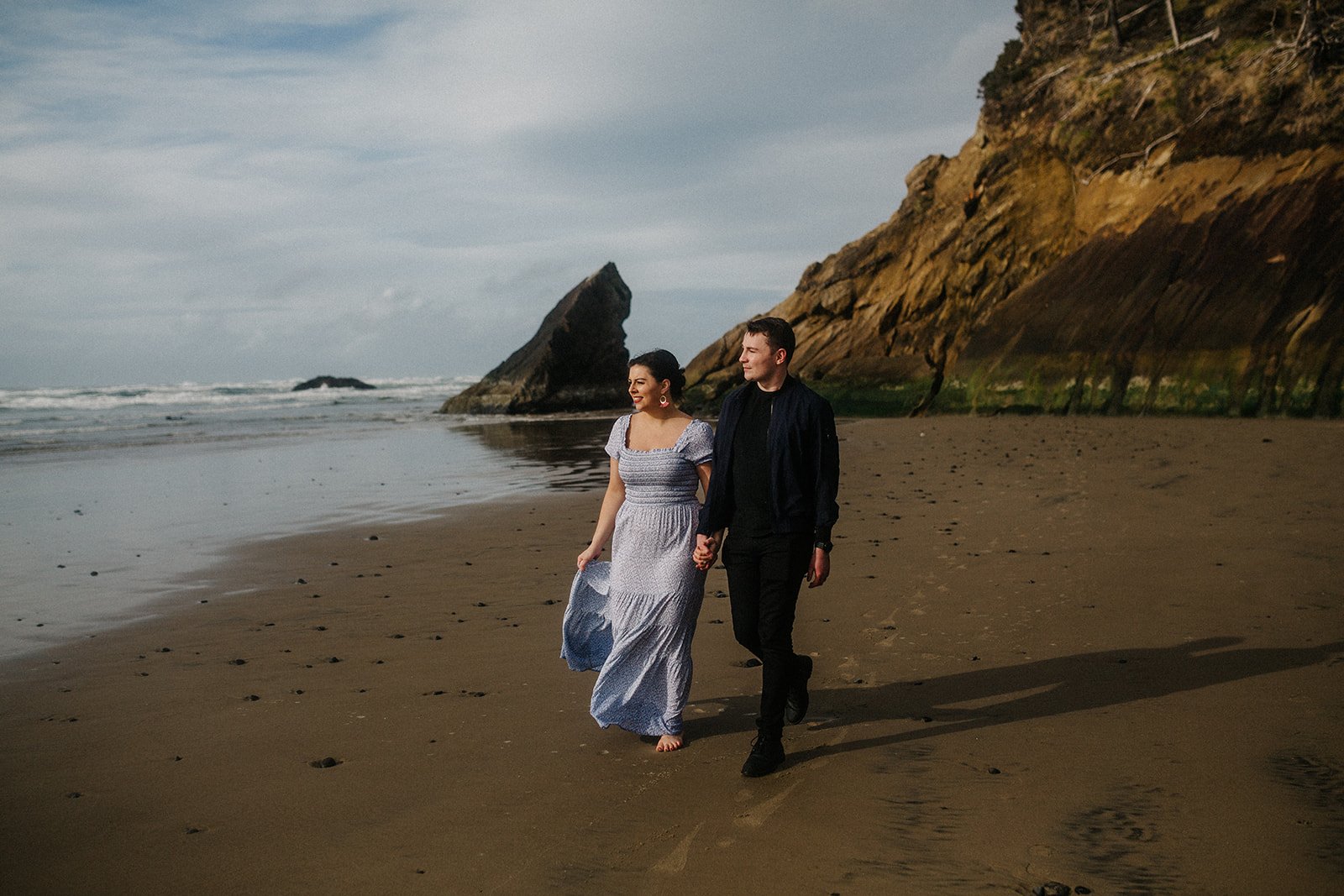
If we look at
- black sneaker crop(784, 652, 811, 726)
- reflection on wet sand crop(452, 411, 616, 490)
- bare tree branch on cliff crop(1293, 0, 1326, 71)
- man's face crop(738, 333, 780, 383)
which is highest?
bare tree branch on cliff crop(1293, 0, 1326, 71)

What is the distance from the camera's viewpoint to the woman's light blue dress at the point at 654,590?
16.3ft

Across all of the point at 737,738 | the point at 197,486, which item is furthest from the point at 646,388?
the point at 197,486

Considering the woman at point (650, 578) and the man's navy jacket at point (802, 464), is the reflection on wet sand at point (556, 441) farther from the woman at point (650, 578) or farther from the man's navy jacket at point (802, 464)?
the man's navy jacket at point (802, 464)

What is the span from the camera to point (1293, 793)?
3.93 m

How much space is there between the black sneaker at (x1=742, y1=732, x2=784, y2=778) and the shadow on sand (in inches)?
10.6

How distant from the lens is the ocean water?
8984mm

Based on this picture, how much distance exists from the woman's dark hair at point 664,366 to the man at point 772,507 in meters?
0.41

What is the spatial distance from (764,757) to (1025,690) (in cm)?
175

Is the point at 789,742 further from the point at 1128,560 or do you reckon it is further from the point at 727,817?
the point at 1128,560

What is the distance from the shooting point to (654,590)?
5039 millimetres

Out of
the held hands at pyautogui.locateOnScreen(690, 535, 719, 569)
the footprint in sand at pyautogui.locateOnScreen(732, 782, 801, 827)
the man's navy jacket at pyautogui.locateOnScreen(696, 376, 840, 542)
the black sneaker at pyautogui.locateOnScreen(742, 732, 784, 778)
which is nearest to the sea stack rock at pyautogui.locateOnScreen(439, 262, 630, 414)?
the held hands at pyautogui.locateOnScreen(690, 535, 719, 569)

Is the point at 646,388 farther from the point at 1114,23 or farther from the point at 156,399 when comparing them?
the point at 156,399

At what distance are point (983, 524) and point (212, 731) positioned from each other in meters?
7.11

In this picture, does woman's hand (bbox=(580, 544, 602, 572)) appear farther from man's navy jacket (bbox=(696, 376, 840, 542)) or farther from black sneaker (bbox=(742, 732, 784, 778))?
black sneaker (bbox=(742, 732, 784, 778))
